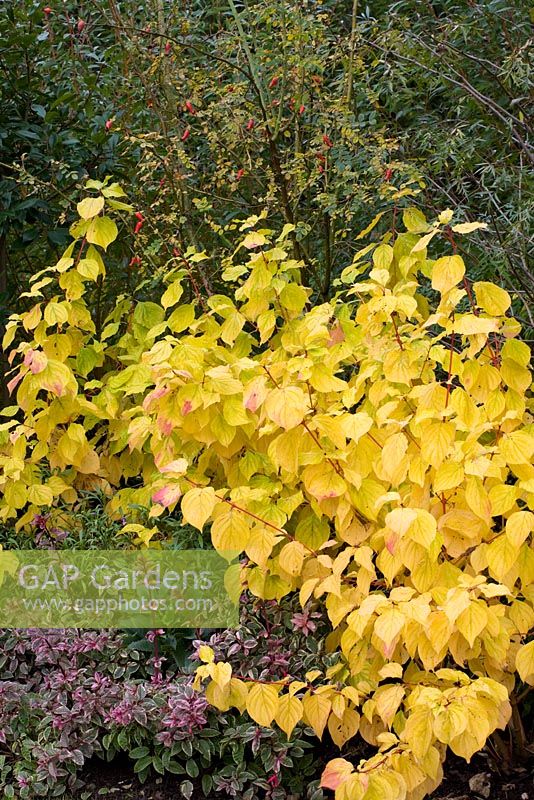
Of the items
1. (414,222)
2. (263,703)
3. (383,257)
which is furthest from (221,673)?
(414,222)

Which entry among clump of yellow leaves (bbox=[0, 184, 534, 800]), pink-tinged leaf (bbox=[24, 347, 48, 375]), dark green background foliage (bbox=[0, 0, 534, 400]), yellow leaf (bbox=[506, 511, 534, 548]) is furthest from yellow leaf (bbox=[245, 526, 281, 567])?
dark green background foliage (bbox=[0, 0, 534, 400])

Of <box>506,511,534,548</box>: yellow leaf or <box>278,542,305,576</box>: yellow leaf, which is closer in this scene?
<box>506,511,534,548</box>: yellow leaf

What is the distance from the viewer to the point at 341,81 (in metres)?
2.97

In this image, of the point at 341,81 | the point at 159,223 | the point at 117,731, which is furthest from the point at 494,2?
the point at 117,731

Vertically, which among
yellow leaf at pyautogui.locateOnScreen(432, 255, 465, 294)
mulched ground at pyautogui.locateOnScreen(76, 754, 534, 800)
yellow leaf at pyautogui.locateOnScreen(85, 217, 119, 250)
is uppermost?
yellow leaf at pyautogui.locateOnScreen(85, 217, 119, 250)

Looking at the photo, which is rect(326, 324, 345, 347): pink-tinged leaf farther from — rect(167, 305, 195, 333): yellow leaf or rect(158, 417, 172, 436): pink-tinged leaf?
rect(158, 417, 172, 436): pink-tinged leaf

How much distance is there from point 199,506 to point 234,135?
1.37 meters

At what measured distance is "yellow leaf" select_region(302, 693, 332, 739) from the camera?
1921 mm

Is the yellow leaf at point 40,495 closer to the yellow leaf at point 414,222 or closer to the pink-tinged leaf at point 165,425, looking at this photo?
the pink-tinged leaf at point 165,425

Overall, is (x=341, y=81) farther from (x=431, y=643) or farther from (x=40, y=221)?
(x=431, y=643)

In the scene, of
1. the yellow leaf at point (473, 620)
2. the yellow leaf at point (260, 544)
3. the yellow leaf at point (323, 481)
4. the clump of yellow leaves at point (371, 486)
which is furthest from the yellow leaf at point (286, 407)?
the yellow leaf at point (473, 620)

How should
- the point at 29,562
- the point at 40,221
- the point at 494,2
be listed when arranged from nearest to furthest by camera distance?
the point at 29,562
the point at 40,221
the point at 494,2

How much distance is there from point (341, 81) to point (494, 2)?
0.77m

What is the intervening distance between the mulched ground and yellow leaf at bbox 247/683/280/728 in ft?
1.08
